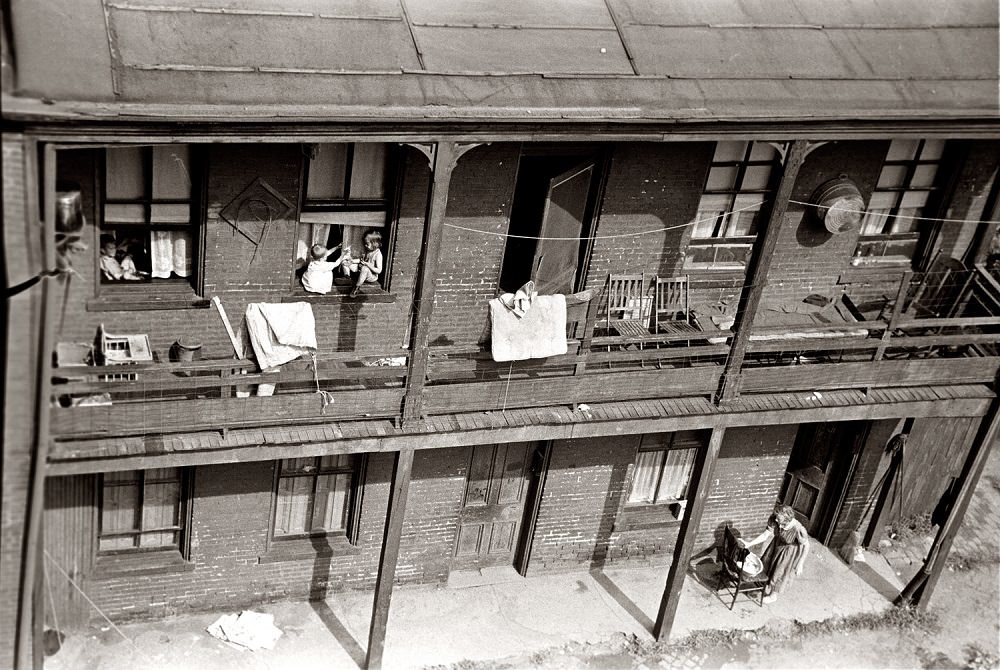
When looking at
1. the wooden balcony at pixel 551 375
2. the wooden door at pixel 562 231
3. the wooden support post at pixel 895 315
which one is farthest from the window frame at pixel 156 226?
the wooden support post at pixel 895 315

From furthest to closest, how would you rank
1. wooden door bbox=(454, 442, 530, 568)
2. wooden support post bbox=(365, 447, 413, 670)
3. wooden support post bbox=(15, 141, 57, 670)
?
wooden door bbox=(454, 442, 530, 568) < wooden support post bbox=(365, 447, 413, 670) < wooden support post bbox=(15, 141, 57, 670)

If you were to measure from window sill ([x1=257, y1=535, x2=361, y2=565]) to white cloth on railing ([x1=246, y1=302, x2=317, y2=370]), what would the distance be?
12.1 feet

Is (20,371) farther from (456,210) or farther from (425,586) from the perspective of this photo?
(425,586)

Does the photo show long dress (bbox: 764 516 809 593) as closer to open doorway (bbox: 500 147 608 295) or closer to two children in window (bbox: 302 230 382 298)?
open doorway (bbox: 500 147 608 295)

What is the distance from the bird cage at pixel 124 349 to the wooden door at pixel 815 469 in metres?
9.83

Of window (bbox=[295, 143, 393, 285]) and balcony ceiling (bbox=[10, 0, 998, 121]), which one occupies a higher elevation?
balcony ceiling (bbox=[10, 0, 998, 121])

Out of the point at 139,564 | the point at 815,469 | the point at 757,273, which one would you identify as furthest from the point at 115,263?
the point at 815,469

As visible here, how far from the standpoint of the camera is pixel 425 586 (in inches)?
650

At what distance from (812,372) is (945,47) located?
430cm

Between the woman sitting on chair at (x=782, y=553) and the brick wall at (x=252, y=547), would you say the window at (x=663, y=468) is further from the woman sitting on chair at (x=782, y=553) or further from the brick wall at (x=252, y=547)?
the brick wall at (x=252, y=547)

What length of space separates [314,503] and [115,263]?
4.47 meters

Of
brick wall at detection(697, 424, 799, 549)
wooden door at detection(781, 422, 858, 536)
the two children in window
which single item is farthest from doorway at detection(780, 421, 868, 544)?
the two children in window

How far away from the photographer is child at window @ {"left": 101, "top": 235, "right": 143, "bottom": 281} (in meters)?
12.5

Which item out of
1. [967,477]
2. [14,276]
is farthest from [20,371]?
[967,477]
